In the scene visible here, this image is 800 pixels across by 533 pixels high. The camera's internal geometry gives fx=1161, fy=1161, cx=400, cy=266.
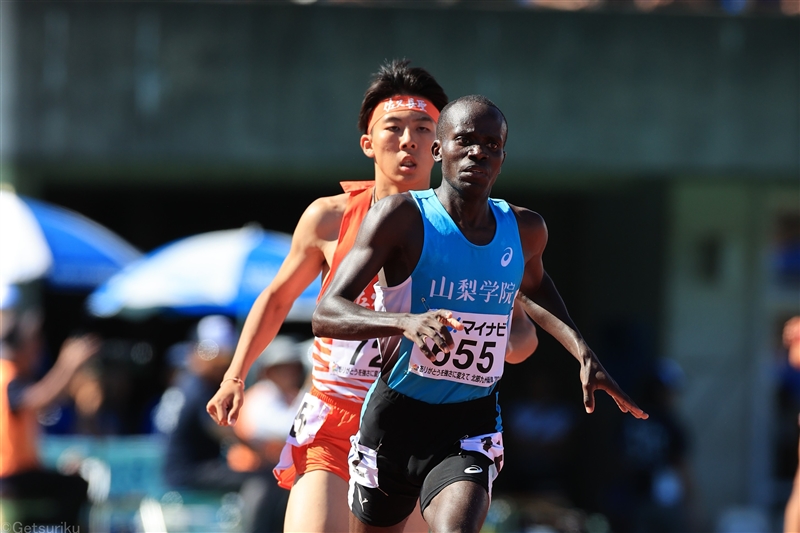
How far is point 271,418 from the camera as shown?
886 cm

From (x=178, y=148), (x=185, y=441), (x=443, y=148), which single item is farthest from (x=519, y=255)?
(x=178, y=148)

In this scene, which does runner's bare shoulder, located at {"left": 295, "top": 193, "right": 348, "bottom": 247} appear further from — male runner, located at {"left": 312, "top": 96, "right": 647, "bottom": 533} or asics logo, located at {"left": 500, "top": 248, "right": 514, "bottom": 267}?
asics logo, located at {"left": 500, "top": 248, "right": 514, "bottom": 267}

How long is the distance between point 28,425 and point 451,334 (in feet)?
15.4

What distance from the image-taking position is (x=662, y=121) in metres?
12.2

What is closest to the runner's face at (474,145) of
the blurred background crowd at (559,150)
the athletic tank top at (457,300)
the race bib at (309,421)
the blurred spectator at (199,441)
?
the athletic tank top at (457,300)

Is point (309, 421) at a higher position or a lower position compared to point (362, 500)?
higher

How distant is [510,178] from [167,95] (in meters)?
3.94

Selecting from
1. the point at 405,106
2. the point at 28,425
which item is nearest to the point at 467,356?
the point at 405,106

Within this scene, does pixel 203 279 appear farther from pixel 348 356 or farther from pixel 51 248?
pixel 348 356

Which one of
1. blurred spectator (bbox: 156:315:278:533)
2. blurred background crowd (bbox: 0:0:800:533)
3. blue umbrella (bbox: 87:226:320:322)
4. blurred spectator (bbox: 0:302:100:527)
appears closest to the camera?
blurred spectator (bbox: 0:302:100:527)

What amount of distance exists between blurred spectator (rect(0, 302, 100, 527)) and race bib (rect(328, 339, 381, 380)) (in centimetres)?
323

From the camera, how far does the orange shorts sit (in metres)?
4.39

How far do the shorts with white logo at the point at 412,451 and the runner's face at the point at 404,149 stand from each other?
3.22 ft

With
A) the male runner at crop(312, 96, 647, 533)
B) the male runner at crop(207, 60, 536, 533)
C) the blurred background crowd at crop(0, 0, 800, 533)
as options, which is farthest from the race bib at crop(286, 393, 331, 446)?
the blurred background crowd at crop(0, 0, 800, 533)
